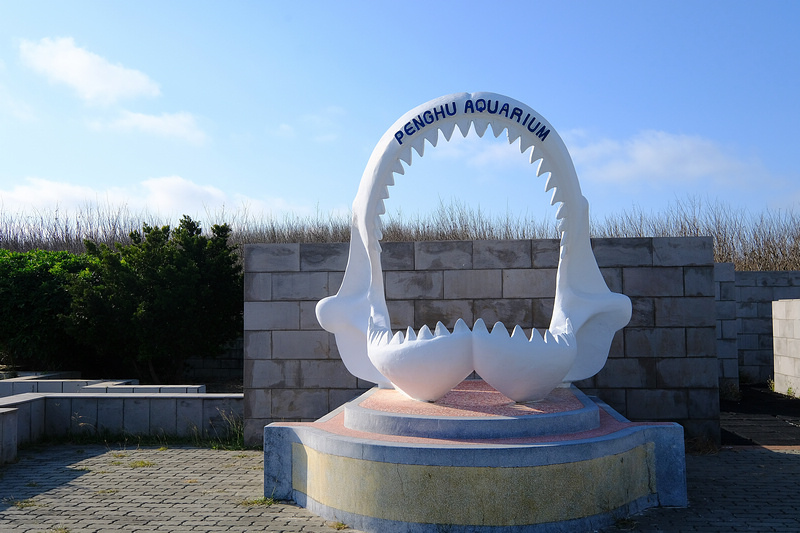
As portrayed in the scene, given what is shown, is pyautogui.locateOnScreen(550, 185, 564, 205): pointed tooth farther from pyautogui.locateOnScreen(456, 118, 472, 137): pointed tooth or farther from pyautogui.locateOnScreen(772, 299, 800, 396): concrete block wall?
pyautogui.locateOnScreen(772, 299, 800, 396): concrete block wall

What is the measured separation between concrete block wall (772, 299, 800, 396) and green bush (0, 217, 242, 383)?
10115 mm

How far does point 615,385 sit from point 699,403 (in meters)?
0.99

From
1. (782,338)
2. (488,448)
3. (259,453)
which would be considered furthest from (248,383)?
(782,338)

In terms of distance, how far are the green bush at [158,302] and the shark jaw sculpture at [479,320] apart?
6218 mm

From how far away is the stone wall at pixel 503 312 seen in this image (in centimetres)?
841

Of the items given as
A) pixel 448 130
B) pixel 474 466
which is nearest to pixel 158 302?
pixel 448 130

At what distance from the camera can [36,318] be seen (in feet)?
42.0

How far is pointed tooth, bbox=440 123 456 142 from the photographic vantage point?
6.15 meters

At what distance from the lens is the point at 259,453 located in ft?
26.9

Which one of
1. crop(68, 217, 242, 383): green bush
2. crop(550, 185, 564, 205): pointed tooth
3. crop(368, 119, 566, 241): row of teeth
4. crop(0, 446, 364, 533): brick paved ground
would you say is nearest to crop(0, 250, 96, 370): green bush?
crop(68, 217, 242, 383): green bush

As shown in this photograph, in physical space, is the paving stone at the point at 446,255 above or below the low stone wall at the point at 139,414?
above

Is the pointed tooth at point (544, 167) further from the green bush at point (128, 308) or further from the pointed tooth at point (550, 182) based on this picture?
the green bush at point (128, 308)

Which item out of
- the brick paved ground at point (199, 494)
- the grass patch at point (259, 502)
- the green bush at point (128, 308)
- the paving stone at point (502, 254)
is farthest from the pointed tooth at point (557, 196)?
the green bush at point (128, 308)

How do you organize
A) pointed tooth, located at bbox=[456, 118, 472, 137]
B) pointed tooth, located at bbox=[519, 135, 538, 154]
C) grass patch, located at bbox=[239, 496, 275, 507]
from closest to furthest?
grass patch, located at bbox=[239, 496, 275, 507] < pointed tooth, located at bbox=[456, 118, 472, 137] < pointed tooth, located at bbox=[519, 135, 538, 154]
